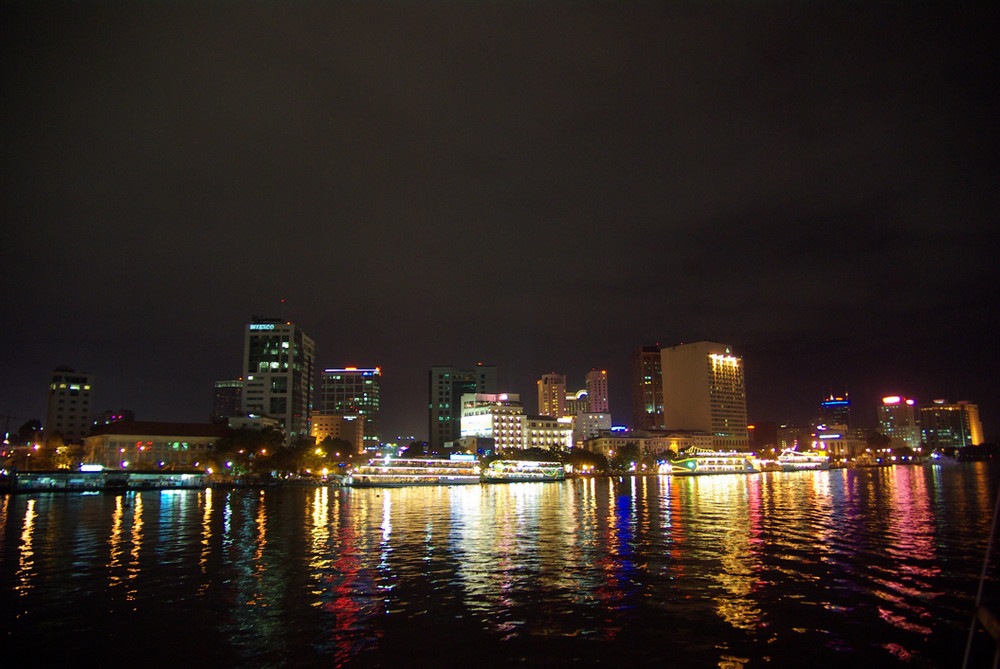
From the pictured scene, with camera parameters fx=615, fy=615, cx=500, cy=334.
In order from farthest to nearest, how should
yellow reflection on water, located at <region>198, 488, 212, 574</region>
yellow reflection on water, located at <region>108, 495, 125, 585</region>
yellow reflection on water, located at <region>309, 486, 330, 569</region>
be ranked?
yellow reflection on water, located at <region>198, 488, 212, 574</region> < yellow reflection on water, located at <region>309, 486, 330, 569</region> < yellow reflection on water, located at <region>108, 495, 125, 585</region>

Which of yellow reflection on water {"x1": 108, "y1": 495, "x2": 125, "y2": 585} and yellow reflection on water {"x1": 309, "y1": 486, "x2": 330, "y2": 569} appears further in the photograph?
yellow reflection on water {"x1": 309, "y1": 486, "x2": 330, "y2": 569}

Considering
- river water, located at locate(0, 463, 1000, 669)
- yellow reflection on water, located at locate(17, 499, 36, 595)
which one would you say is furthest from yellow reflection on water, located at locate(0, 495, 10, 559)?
yellow reflection on water, located at locate(17, 499, 36, 595)

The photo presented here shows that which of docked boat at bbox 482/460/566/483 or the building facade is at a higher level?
the building facade

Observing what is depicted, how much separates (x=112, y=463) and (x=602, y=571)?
150 metres

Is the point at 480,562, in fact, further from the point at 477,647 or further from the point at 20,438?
the point at 20,438

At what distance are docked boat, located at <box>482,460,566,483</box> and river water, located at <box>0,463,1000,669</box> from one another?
106 metres

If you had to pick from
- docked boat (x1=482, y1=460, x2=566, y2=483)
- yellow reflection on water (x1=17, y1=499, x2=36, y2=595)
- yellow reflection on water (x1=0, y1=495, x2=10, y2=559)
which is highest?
yellow reflection on water (x1=17, y1=499, x2=36, y2=595)

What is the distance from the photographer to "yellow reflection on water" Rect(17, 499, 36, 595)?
3124cm

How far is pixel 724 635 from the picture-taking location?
2252 centimetres

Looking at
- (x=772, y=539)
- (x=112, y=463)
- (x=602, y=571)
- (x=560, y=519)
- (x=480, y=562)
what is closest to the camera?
(x=602, y=571)

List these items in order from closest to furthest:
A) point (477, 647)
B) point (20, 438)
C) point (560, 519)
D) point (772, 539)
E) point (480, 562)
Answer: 1. point (477, 647)
2. point (480, 562)
3. point (772, 539)
4. point (560, 519)
5. point (20, 438)

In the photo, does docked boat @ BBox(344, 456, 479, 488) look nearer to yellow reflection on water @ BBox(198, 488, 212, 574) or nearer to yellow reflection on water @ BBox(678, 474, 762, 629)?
yellow reflection on water @ BBox(198, 488, 212, 574)

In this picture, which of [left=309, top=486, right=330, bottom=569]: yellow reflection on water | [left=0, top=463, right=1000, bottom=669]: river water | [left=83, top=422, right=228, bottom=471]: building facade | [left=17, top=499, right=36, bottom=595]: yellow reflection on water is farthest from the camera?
[left=83, top=422, right=228, bottom=471]: building facade

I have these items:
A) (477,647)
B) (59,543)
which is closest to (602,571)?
(477,647)
